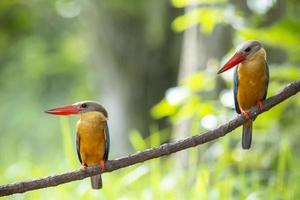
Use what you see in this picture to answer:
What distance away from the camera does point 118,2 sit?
908 cm

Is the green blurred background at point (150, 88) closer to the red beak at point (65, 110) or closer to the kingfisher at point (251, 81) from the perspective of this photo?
the red beak at point (65, 110)

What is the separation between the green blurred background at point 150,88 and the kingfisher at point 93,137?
688mm

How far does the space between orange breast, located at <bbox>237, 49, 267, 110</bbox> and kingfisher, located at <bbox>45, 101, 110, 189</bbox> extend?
0.50m

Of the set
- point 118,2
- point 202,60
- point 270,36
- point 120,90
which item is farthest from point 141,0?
point 270,36

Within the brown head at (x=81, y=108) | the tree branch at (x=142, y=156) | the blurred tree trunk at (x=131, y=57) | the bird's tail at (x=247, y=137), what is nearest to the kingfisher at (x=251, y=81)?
the bird's tail at (x=247, y=137)

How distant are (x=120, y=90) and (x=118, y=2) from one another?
4.45 feet

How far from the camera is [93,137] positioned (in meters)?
2.39

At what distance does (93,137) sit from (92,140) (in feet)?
0.04

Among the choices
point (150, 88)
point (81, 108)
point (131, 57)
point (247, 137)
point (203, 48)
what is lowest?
point (150, 88)

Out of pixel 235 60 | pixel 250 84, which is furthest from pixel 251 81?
pixel 235 60

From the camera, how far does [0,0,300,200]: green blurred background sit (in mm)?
4219

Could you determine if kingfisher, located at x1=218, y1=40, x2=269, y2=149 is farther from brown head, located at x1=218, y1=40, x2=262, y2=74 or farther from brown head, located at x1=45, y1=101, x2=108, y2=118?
brown head, located at x1=45, y1=101, x2=108, y2=118

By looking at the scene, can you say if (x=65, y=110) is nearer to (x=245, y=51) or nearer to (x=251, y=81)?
(x=245, y=51)

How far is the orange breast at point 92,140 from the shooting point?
2312mm
